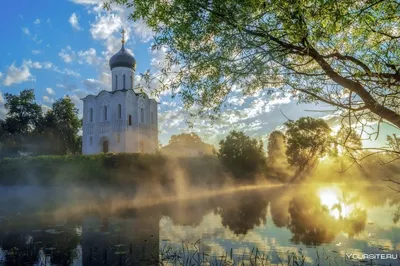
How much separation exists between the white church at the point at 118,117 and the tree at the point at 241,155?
1025 centimetres

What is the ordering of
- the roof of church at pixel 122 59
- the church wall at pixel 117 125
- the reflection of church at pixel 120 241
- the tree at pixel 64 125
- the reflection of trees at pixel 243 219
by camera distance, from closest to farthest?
1. the reflection of church at pixel 120 241
2. the reflection of trees at pixel 243 219
3. the church wall at pixel 117 125
4. the roof of church at pixel 122 59
5. the tree at pixel 64 125

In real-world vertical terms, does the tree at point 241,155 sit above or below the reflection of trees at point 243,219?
above

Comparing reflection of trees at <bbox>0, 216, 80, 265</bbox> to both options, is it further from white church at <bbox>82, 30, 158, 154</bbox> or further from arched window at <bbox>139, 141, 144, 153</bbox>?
arched window at <bbox>139, 141, 144, 153</bbox>

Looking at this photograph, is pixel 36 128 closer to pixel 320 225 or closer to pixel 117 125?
pixel 117 125

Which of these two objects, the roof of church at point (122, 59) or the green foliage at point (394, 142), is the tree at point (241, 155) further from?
the green foliage at point (394, 142)

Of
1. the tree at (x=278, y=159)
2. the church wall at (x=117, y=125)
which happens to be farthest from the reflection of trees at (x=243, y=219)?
the tree at (x=278, y=159)

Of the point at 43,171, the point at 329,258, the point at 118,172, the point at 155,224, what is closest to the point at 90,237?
the point at 155,224

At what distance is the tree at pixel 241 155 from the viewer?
1730 inches

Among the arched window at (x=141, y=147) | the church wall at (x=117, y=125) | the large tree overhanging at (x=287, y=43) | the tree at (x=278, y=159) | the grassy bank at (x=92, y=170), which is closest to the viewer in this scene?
the large tree overhanging at (x=287, y=43)

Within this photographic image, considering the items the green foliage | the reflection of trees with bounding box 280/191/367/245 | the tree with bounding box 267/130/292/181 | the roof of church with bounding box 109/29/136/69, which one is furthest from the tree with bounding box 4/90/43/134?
the green foliage

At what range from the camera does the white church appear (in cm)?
4106

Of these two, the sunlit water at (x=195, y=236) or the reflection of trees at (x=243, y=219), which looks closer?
the sunlit water at (x=195, y=236)

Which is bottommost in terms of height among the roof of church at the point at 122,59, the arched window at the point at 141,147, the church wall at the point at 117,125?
the arched window at the point at 141,147

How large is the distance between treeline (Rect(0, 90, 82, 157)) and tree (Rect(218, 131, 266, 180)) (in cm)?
2253
